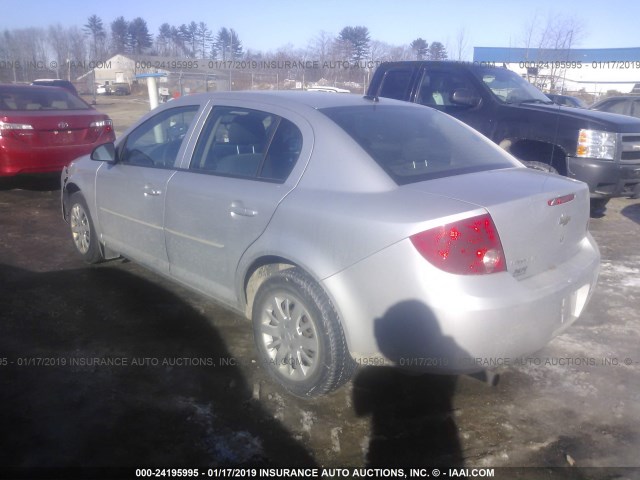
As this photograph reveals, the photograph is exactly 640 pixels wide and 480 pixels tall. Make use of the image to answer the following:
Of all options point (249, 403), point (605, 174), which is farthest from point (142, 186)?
point (605, 174)

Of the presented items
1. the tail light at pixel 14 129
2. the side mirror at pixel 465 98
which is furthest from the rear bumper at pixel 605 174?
the tail light at pixel 14 129

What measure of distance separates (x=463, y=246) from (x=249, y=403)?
1499 millimetres

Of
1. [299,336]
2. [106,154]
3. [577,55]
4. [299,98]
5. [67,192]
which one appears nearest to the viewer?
[299,336]

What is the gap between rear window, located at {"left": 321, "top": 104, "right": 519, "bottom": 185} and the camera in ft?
10.1

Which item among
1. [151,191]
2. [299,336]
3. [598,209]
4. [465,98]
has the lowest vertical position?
[598,209]

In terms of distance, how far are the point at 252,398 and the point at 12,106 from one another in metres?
6.97

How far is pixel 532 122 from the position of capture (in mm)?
6316

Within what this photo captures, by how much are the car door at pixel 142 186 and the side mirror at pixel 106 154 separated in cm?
5

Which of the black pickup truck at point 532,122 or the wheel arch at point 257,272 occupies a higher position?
the black pickup truck at point 532,122

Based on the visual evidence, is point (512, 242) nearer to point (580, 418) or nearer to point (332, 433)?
point (580, 418)

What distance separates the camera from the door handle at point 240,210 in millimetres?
3219

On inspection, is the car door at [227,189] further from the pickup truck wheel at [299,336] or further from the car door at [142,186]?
the pickup truck wheel at [299,336]

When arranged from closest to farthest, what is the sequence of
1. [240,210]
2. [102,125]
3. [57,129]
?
1. [240,210]
2. [57,129]
3. [102,125]

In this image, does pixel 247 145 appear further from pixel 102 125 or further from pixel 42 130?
pixel 102 125
